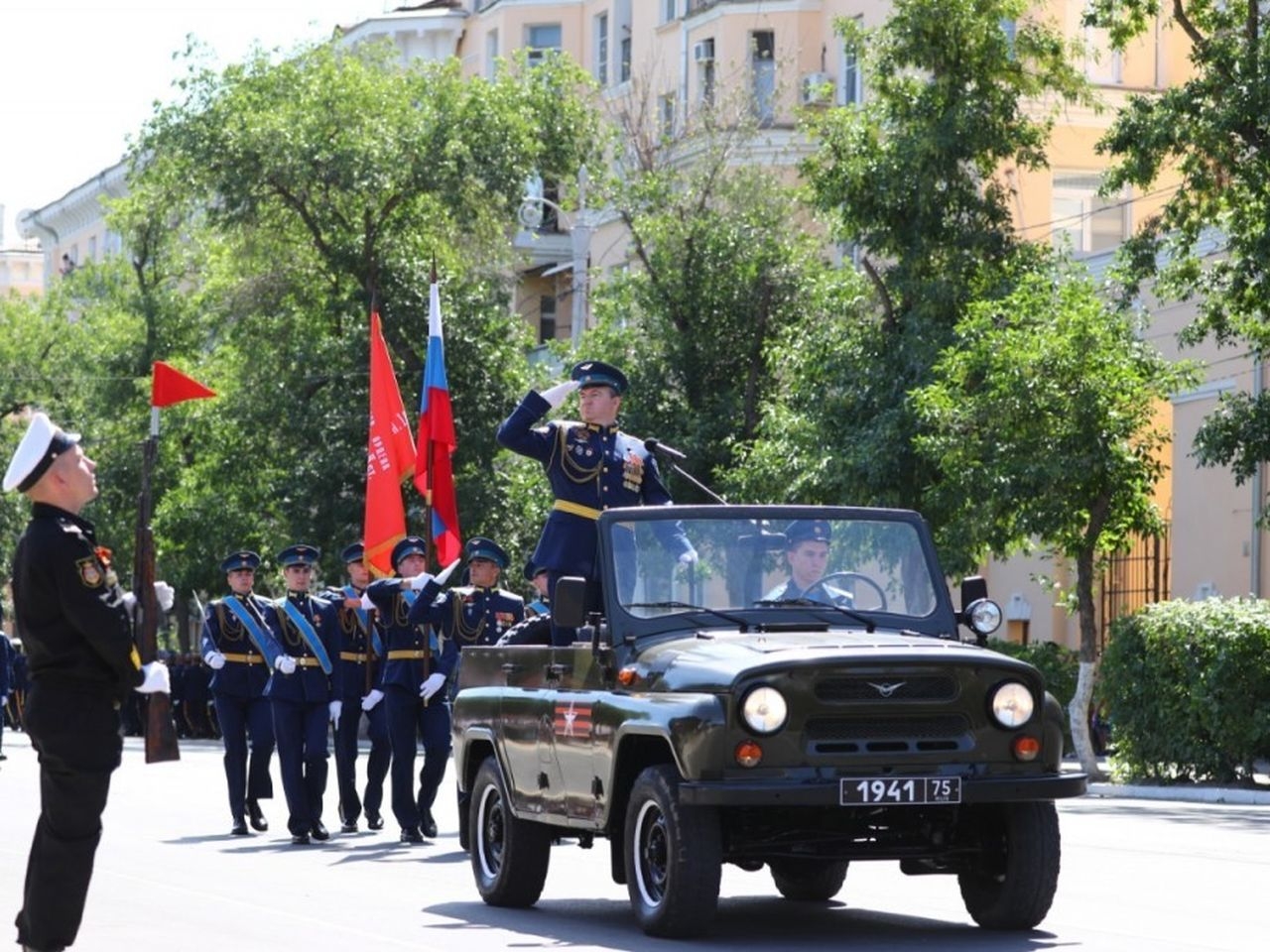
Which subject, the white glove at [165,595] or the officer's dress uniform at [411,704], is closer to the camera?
the white glove at [165,595]

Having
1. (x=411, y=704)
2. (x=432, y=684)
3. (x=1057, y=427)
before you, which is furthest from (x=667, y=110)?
(x=432, y=684)

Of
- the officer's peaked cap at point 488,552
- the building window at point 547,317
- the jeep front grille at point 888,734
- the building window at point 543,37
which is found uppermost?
the building window at point 543,37

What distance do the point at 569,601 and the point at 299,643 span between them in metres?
8.02

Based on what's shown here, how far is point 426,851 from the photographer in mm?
18000

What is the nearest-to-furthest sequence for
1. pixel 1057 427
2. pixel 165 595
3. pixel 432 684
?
1. pixel 165 595
2. pixel 432 684
3. pixel 1057 427

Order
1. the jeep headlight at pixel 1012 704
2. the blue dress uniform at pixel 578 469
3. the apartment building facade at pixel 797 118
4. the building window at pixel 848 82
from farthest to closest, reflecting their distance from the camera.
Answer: the building window at pixel 848 82, the apartment building facade at pixel 797 118, the blue dress uniform at pixel 578 469, the jeep headlight at pixel 1012 704

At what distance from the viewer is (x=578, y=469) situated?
1450 cm

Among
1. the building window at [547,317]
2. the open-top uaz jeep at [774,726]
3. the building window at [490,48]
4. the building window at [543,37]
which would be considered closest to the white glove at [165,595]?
the open-top uaz jeep at [774,726]

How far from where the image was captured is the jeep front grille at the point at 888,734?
37.2ft

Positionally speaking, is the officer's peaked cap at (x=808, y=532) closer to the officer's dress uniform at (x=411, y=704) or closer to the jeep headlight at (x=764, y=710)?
the jeep headlight at (x=764, y=710)

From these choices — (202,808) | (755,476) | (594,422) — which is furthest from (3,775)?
(594,422)

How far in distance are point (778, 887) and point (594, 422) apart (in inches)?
102

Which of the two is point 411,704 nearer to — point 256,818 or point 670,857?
point 256,818

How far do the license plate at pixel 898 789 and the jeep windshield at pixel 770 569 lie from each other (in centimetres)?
124
